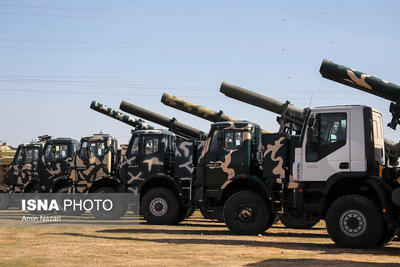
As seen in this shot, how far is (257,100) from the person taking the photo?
23.2m

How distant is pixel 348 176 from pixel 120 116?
593 inches

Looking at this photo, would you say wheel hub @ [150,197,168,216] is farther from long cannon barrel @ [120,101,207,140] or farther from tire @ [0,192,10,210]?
tire @ [0,192,10,210]

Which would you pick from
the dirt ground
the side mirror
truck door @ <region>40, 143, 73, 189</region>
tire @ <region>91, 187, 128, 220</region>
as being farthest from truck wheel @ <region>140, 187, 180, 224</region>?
the side mirror

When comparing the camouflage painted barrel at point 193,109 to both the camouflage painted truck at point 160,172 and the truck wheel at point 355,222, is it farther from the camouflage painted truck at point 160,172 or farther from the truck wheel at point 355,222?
the truck wheel at point 355,222

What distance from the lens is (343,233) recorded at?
1305cm

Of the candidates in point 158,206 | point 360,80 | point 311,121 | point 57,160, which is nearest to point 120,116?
point 57,160

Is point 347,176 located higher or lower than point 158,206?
higher

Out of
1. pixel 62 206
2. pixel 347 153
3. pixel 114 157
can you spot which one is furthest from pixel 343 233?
pixel 62 206

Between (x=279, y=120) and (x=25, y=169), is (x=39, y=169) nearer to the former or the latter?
(x=25, y=169)

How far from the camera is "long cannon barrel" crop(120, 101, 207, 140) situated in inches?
1027

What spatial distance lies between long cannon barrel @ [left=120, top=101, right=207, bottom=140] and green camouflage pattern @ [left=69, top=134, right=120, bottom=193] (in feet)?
13.3

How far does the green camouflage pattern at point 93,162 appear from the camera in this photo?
2270 centimetres

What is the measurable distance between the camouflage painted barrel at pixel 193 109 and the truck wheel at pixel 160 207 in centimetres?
617

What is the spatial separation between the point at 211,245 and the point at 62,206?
38.3 ft
